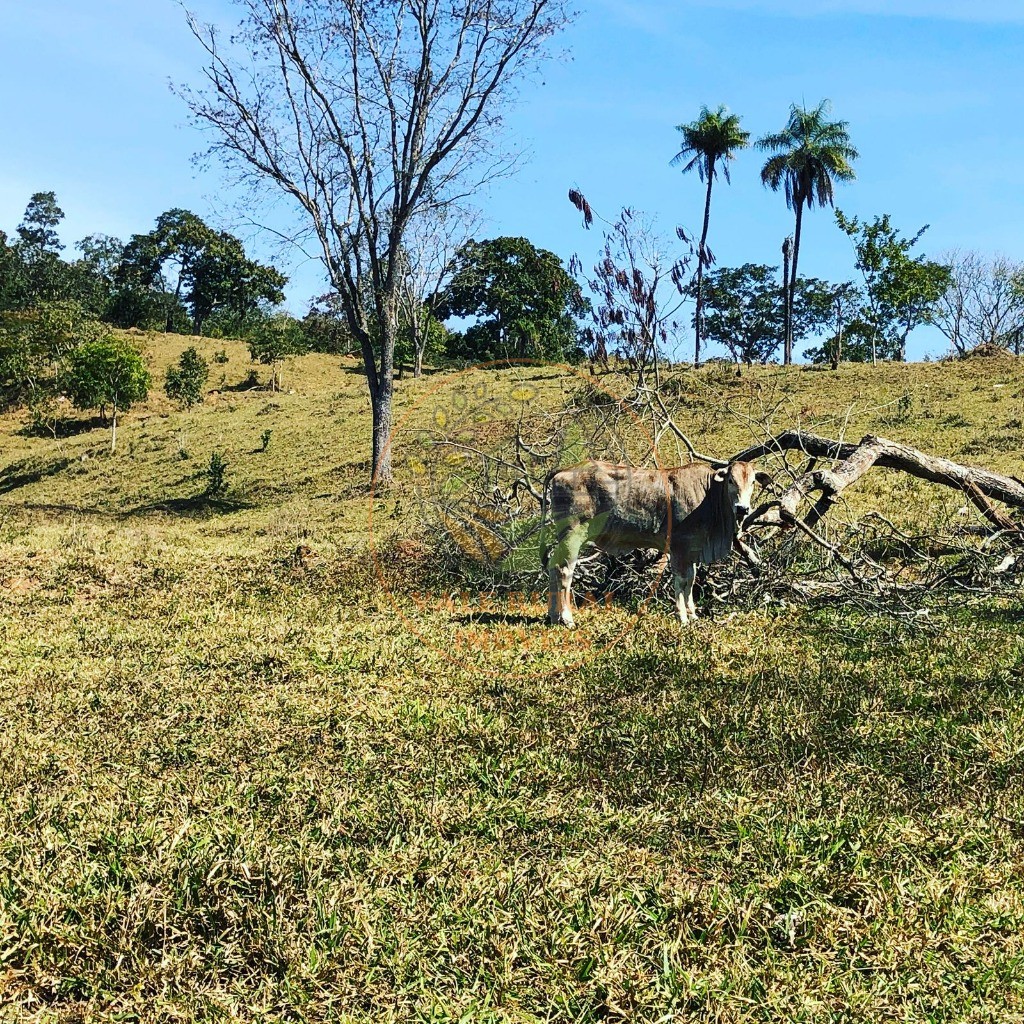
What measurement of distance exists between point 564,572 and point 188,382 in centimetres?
3405

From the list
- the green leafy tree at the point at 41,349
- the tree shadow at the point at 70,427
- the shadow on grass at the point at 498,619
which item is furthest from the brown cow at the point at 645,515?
the green leafy tree at the point at 41,349

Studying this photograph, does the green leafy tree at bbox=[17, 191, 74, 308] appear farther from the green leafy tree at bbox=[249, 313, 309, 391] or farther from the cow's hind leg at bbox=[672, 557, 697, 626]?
the cow's hind leg at bbox=[672, 557, 697, 626]

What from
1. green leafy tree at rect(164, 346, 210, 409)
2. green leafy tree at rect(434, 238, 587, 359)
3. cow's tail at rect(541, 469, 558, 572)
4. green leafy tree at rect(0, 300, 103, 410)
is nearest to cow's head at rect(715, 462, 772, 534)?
cow's tail at rect(541, 469, 558, 572)

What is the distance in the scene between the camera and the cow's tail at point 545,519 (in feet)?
26.4

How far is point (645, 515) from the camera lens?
7848 millimetres

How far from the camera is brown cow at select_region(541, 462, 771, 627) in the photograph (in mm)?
7758

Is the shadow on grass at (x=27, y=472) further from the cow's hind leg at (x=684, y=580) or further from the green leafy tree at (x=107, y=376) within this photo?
the cow's hind leg at (x=684, y=580)

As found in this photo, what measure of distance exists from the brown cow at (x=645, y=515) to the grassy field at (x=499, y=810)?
1.61 ft

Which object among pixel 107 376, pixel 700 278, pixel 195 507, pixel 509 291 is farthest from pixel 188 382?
pixel 700 278

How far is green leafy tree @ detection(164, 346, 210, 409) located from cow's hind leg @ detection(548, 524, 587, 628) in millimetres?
32541

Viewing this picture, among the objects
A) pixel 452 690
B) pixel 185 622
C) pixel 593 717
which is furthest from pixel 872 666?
pixel 185 622

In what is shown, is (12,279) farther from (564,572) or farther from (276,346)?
(564,572)

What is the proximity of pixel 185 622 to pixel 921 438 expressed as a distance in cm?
1440

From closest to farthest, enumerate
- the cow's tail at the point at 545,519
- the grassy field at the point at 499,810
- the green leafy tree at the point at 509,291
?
the grassy field at the point at 499,810
the cow's tail at the point at 545,519
the green leafy tree at the point at 509,291
